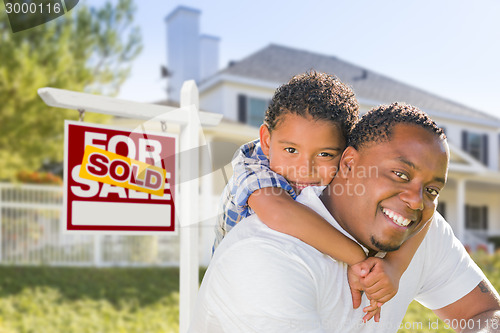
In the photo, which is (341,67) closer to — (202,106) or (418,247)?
(202,106)

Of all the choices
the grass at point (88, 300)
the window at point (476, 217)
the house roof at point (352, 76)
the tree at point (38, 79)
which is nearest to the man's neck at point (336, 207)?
the grass at point (88, 300)

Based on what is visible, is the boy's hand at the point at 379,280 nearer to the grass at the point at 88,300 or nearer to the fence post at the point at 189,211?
the fence post at the point at 189,211

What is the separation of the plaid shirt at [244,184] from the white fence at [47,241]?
29.4 ft

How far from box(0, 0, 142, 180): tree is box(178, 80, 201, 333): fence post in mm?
7697

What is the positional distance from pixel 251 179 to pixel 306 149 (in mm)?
276

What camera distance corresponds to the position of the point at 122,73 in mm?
13914

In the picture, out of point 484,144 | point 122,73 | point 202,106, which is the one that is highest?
point 122,73

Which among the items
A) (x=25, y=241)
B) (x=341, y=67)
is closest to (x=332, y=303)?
(x=25, y=241)

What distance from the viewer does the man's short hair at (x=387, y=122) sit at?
1.99 meters

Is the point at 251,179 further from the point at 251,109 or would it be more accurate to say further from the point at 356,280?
the point at 251,109

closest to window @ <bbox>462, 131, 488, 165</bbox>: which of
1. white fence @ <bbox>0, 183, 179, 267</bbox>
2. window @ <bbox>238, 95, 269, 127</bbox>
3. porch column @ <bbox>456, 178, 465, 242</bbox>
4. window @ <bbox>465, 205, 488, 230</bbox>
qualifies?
window @ <bbox>465, 205, 488, 230</bbox>

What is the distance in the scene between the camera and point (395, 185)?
193 centimetres

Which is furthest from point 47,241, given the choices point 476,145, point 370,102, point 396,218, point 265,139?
point 476,145

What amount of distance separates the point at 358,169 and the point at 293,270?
1.73 ft
